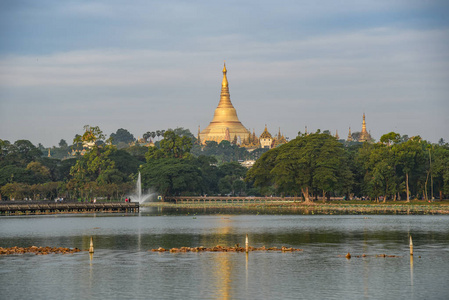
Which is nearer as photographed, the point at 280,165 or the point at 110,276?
the point at 110,276

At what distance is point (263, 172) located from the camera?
12600 centimetres

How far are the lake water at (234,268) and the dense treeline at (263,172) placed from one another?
4908 centimetres

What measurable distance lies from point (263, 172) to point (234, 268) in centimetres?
8510

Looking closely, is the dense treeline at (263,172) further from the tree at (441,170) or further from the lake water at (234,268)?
the lake water at (234,268)

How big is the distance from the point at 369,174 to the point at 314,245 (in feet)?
218

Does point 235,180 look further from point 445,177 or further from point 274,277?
point 274,277

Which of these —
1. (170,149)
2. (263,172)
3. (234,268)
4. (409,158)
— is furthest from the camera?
(170,149)

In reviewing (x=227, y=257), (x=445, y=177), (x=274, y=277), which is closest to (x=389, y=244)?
(x=227, y=257)

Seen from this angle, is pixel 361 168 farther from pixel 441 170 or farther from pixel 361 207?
pixel 441 170

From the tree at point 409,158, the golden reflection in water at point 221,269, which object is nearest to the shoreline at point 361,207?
the tree at point 409,158

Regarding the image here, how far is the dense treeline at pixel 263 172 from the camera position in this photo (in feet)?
378

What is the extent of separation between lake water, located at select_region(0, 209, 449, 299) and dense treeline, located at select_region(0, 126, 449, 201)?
1932 inches

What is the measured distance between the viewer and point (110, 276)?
3891cm

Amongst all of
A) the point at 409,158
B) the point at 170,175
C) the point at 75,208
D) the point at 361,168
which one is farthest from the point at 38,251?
the point at 170,175
